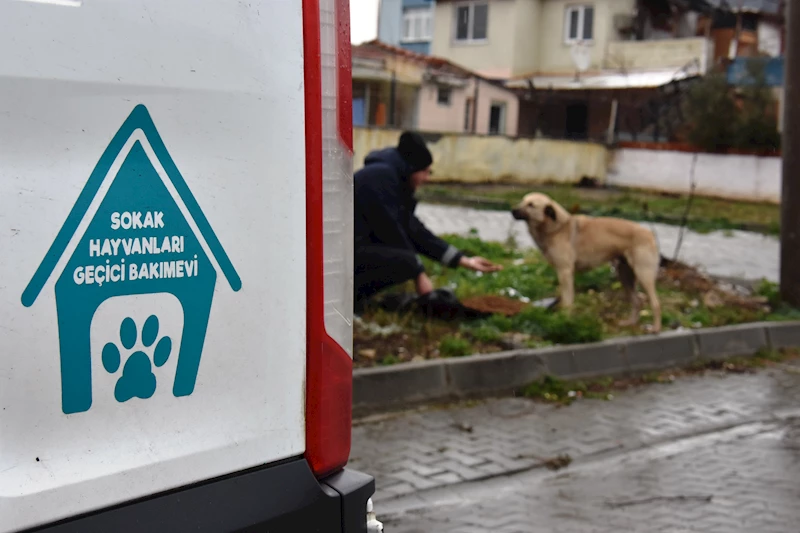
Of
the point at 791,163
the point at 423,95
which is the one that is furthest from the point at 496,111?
the point at 791,163

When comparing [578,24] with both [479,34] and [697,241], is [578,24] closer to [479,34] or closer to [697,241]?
[479,34]

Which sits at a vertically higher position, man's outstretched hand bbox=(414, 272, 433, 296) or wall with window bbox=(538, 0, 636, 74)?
wall with window bbox=(538, 0, 636, 74)

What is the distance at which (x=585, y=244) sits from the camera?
29.0ft

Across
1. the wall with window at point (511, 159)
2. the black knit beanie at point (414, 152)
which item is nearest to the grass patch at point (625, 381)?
the black knit beanie at point (414, 152)

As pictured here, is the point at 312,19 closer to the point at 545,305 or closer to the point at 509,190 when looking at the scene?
the point at 545,305

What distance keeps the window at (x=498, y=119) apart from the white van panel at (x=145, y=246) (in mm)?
38439

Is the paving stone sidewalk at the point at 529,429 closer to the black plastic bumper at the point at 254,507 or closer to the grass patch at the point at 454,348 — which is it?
the grass patch at the point at 454,348

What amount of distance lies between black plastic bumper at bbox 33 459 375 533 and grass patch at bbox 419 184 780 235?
15.6 meters

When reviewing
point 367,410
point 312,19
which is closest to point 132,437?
point 312,19

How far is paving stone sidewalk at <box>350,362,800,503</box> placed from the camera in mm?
5492

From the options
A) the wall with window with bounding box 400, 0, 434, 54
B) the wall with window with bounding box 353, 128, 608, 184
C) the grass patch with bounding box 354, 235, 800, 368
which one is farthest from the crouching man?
the wall with window with bounding box 400, 0, 434, 54

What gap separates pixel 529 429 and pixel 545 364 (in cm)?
104

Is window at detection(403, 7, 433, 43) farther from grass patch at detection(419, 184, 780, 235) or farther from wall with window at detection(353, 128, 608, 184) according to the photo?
grass patch at detection(419, 184, 780, 235)

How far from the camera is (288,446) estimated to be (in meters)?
2.23
